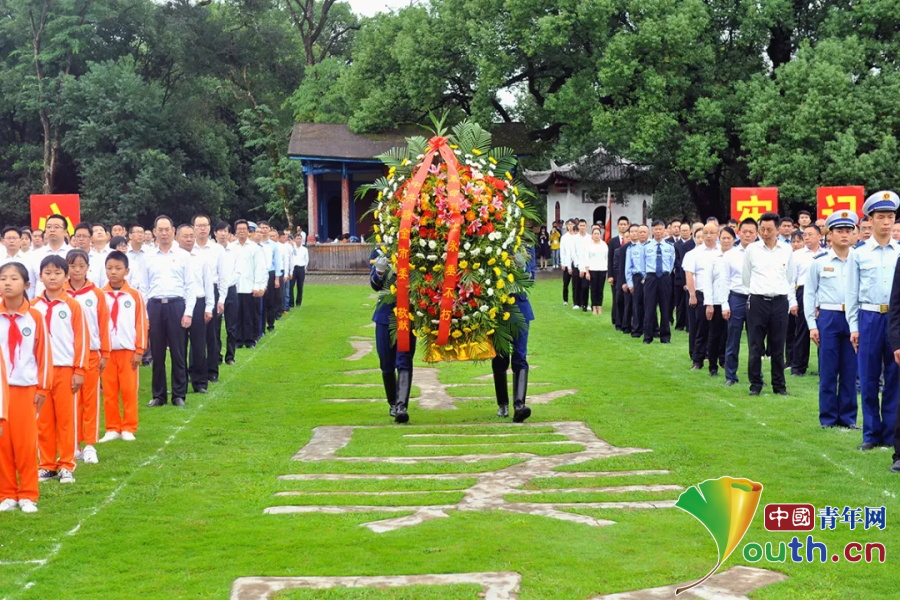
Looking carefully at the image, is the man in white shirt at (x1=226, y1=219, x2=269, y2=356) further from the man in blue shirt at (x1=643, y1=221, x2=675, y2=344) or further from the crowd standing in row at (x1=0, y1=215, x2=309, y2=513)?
the man in blue shirt at (x1=643, y1=221, x2=675, y2=344)

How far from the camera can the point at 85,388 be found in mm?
9391

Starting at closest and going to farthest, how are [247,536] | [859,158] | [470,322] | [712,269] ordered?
[247,536], [470,322], [712,269], [859,158]

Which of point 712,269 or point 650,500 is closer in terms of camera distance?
point 650,500

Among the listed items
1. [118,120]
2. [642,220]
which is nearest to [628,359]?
[642,220]

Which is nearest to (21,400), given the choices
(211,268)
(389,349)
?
(389,349)

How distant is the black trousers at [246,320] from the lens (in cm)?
1822

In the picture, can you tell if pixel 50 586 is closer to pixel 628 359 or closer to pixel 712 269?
pixel 712 269

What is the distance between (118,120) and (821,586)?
141ft

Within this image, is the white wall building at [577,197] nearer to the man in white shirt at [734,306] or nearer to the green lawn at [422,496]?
the man in white shirt at [734,306]

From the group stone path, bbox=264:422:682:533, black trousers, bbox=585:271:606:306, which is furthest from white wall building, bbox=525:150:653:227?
stone path, bbox=264:422:682:533

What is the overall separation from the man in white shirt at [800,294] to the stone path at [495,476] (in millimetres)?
5005

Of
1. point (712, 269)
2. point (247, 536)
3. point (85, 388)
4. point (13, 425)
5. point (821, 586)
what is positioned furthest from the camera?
point (712, 269)

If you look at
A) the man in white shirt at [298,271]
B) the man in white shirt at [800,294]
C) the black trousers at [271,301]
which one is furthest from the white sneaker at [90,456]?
the man in white shirt at [298,271]

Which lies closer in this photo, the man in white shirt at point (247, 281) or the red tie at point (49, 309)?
the red tie at point (49, 309)
